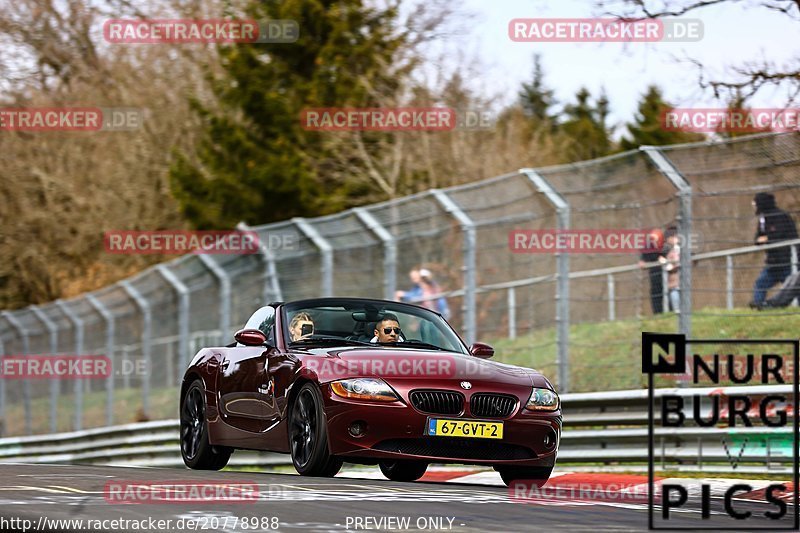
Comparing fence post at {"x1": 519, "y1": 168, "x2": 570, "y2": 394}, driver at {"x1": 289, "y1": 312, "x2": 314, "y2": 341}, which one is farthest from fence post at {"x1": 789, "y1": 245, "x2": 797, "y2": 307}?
driver at {"x1": 289, "y1": 312, "x2": 314, "y2": 341}

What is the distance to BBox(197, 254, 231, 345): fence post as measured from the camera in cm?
1956

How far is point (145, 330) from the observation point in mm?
22219

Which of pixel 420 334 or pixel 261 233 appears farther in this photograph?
pixel 261 233

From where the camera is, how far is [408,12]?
128 ft

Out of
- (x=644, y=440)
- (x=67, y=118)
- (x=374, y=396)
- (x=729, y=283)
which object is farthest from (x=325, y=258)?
(x=67, y=118)

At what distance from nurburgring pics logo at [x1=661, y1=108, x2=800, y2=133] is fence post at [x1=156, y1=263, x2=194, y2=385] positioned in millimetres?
7095

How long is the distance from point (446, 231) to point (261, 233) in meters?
3.92

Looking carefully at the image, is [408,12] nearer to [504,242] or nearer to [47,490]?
[504,242]

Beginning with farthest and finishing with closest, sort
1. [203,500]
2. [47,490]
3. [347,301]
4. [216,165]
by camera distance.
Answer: [216,165] < [347,301] < [47,490] < [203,500]

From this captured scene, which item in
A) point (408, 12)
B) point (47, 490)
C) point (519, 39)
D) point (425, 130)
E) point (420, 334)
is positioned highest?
point (408, 12)

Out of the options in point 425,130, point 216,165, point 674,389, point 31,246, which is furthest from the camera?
point 31,246

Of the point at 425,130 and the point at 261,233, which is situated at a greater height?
the point at 425,130

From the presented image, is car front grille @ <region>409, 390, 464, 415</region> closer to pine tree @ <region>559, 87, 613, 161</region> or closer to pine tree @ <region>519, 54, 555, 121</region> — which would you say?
pine tree @ <region>559, 87, 613, 161</region>

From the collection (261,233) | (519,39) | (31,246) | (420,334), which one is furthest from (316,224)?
(31,246)
